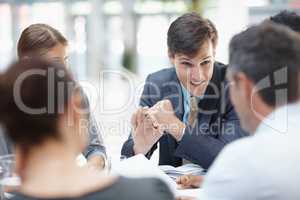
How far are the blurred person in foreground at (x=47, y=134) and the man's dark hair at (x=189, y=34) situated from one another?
110 cm

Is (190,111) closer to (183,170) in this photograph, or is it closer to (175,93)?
(175,93)

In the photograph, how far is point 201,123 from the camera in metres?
2.21

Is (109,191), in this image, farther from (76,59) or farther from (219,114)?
(76,59)

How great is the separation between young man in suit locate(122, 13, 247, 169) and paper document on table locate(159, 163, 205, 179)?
0.03 metres

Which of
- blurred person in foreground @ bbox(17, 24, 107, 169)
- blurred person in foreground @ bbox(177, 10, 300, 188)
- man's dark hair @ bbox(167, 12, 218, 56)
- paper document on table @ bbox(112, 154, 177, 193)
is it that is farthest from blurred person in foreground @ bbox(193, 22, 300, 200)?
blurred person in foreground @ bbox(17, 24, 107, 169)

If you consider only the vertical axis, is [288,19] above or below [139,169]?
above

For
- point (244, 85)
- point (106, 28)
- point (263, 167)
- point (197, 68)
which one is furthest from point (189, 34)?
point (106, 28)

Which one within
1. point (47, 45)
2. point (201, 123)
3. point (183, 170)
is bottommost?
point (183, 170)

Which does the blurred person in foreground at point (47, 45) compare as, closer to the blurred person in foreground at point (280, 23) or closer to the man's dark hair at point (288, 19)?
the blurred person in foreground at point (280, 23)

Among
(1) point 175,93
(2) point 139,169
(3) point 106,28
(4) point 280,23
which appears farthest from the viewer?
(3) point 106,28

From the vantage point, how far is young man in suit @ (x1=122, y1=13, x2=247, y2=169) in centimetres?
207

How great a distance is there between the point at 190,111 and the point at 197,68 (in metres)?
0.19

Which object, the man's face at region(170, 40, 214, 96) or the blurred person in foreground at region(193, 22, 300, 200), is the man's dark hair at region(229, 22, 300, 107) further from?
the man's face at region(170, 40, 214, 96)

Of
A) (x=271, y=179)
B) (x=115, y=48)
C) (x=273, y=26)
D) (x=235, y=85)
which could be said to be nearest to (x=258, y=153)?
(x=271, y=179)
